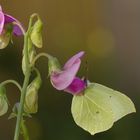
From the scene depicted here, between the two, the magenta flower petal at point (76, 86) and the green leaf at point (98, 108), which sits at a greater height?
the magenta flower petal at point (76, 86)

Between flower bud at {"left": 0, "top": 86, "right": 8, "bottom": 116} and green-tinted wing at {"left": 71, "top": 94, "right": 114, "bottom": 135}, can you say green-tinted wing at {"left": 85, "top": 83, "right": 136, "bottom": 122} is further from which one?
flower bud at {"left": 0, "top": 86, "right": 8, "bottom": 116}

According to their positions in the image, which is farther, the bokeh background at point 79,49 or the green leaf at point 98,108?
the bokeh background at point 79,49

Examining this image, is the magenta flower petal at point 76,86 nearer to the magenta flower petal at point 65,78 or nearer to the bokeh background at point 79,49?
the magenta flower petal at point 65,78

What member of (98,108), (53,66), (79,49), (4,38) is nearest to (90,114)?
(98,108)

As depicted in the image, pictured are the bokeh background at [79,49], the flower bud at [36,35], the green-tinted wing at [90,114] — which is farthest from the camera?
the bokeh background at [79,49]

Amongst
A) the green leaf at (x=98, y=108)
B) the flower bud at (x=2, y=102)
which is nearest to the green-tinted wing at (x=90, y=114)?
the green leaf at (x=98, y=108)

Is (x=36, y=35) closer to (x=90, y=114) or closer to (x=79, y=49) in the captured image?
(x=90, y=114)

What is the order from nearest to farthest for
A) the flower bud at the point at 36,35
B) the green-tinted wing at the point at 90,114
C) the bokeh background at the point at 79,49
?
1. the flower bud at the point at 36,35
2. the green-tinted wing at the point at 90,114
3. the bokeh background at the point at 79,49
